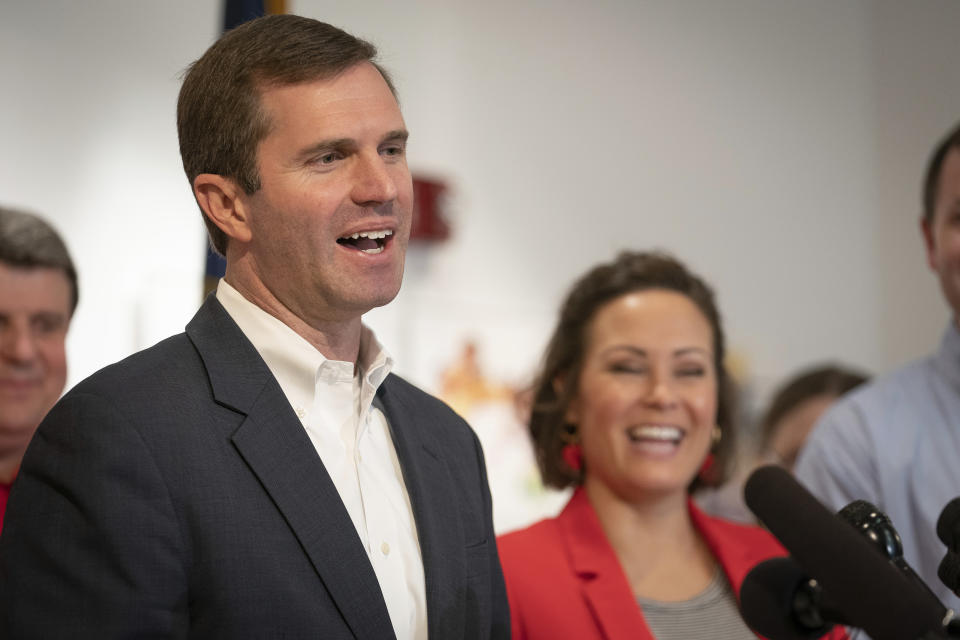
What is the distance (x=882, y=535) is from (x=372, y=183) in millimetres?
738

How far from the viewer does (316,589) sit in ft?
4.14

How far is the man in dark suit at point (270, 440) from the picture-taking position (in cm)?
118

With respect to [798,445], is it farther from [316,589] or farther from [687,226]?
[316,589]

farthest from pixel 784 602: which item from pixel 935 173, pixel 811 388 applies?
pixel 811 388

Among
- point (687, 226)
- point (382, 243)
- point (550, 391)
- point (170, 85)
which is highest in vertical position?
point (170, 85)

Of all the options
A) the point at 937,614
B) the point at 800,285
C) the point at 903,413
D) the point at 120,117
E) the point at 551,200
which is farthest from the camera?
the point at 800,285

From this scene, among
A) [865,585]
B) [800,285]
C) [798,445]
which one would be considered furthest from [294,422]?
[800,285]

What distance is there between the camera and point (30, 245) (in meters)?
2.13

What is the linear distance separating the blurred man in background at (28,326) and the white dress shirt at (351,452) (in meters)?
0.83

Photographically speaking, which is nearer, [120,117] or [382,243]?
[382,243]

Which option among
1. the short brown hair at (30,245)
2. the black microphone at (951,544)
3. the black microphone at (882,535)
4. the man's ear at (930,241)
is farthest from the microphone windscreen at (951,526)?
the short brown hair at (30,245)

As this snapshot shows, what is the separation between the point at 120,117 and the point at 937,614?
118 inches

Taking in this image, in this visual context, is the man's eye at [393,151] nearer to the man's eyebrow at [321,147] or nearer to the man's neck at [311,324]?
the man's eyebrow at [321,147]

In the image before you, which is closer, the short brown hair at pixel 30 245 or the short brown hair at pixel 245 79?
the short brown hair at pixel 245 79
